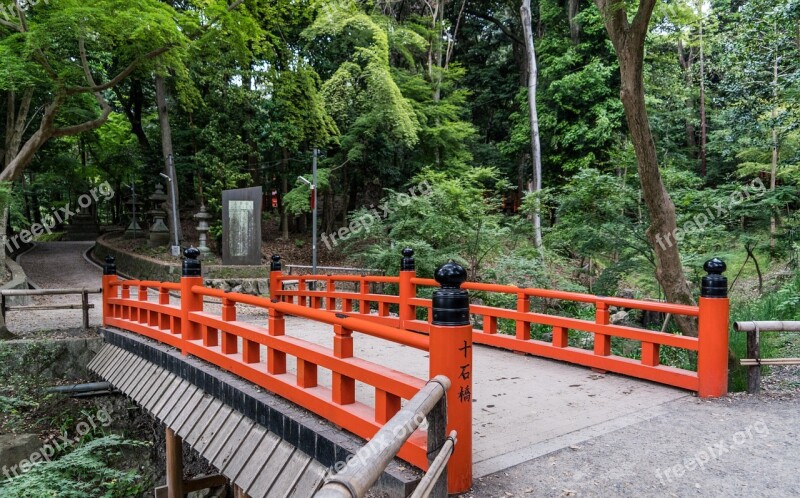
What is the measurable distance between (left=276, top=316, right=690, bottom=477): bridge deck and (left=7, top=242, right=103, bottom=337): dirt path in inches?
283

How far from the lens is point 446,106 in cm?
1783

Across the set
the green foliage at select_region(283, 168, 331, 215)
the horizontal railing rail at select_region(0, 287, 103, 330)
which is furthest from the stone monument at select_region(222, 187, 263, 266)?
the horizontal railing rail at select_region(0, 287, 103, 330)

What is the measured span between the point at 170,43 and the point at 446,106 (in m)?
9.44

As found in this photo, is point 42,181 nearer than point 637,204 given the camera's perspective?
No

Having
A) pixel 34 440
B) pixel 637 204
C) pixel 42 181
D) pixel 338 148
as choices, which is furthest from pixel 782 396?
Answer: pixel 42 181

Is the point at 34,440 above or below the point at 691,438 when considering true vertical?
below

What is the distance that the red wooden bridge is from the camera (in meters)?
2.89

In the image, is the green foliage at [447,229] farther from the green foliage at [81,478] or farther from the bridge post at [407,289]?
the green foliage at [81,478]

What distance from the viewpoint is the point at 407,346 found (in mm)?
5469

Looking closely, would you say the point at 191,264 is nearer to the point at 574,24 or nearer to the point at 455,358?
the point at 455,358

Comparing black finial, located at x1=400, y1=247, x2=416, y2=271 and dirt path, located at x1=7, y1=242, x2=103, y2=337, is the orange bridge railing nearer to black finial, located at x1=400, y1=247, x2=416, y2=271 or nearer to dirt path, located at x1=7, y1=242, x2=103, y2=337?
black finial, located at x1=400, y1=247, x2=416, y2=271

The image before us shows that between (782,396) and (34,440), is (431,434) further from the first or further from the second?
(34,440)

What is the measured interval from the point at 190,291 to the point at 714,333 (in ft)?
17.6

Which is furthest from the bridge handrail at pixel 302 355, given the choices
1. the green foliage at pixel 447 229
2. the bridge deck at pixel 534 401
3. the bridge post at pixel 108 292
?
the green foliage at pixel 447 229
